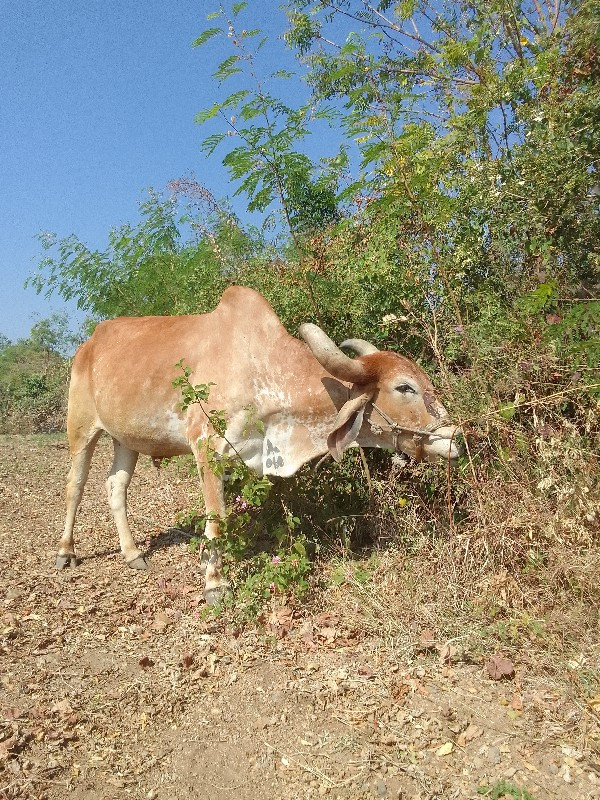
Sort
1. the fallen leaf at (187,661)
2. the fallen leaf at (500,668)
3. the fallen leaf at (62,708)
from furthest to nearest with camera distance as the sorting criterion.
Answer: the fallen leaf at (187,661)
the fallen leaf at (62,708)
the fallen leaf at (500,668)

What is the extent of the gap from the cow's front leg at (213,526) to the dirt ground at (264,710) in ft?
0.80

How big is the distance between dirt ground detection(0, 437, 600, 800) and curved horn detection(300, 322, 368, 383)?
56.0 inches

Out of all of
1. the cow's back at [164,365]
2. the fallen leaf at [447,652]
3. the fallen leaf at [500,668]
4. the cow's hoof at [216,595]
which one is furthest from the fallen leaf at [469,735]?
the cow's back at [164,365]

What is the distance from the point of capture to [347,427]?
440 centimetres

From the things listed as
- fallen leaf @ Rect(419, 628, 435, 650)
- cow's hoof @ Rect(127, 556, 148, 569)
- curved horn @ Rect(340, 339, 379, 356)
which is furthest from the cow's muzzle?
cow's hoof @ Rect(127, 556, 148, 569)

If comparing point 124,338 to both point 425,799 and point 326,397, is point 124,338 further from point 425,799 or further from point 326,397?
point 425,799

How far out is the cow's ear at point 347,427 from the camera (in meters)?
4.34

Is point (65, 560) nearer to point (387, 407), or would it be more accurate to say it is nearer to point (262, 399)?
point (262, 399)

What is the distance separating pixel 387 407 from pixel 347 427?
31 centimetres

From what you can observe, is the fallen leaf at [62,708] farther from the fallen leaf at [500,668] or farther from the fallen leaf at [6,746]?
the fallen leaf at [500,668]

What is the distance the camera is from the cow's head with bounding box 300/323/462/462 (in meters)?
4.27

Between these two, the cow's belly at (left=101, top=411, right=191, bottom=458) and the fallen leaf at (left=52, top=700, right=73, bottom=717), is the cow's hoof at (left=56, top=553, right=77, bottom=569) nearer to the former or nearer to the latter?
the cow's belly at (left=101, top=411, right=191, bottom=458)

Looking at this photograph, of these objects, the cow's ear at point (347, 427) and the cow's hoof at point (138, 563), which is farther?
the cow's hoof at point (138, 563)

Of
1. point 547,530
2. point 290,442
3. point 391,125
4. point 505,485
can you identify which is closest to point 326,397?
point 290,442
